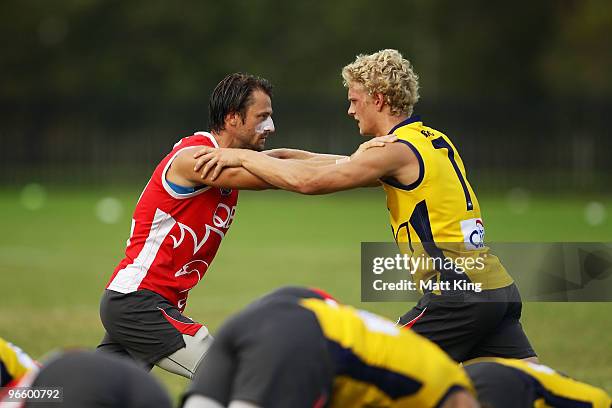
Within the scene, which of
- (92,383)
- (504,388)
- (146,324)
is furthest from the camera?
(146,324)

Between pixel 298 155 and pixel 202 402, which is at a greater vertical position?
pixel 298 155

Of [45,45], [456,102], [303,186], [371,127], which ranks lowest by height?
[303,186]

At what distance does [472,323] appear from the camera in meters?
5.77

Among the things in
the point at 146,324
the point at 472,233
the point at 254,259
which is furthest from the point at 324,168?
the point at 254,259

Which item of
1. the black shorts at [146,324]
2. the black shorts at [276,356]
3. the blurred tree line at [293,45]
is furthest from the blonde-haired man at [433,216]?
the blurred tree line at [293,45]

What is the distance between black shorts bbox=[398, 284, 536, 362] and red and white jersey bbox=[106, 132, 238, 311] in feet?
4.18

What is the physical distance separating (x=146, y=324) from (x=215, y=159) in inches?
40.8

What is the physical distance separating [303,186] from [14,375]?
207 cm

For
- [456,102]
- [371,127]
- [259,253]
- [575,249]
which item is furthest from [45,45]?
[371,127]

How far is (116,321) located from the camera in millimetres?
5992

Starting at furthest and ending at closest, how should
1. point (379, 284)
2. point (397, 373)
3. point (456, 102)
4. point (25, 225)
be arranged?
point (456, 102)
point (25, 225)
point (379, 284)
point (397, 373)

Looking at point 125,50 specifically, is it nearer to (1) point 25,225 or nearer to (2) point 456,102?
(2) point 456,102

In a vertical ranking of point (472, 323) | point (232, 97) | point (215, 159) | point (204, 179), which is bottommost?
point (472, 323)

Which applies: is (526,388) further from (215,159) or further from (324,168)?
(215,159)
